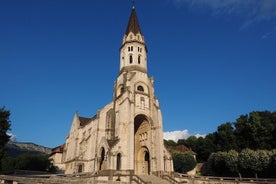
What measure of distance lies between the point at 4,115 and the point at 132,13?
1317 inches

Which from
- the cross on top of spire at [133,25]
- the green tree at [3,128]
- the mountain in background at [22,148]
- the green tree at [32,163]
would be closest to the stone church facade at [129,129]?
the cross on top of spire at [133,25]

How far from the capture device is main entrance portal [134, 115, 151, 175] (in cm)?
3706

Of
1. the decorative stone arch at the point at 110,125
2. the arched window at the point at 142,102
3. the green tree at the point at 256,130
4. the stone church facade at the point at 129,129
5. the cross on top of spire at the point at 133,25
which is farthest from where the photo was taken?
the green tree at the point at 256,130

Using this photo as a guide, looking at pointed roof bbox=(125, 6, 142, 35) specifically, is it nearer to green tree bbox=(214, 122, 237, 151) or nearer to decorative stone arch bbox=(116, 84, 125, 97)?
decorative stone arch bbox=(116, 84, 125, 97)

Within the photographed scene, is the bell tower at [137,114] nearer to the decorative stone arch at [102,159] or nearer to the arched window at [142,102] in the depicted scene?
the arched window at [142,102]

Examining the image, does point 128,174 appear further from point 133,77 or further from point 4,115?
point 4,115

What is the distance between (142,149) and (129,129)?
6.63 m

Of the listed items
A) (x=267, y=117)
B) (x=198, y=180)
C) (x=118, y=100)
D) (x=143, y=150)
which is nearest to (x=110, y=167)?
(x=143, y=150)

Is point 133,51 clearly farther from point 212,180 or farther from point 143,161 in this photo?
point 212,180

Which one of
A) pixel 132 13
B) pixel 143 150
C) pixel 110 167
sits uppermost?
pixel 132 13

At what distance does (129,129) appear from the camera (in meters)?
33.5

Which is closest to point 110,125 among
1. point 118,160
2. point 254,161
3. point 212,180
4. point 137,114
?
point 137,114

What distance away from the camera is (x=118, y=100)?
123 ft

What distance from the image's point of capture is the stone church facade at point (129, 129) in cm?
3266
